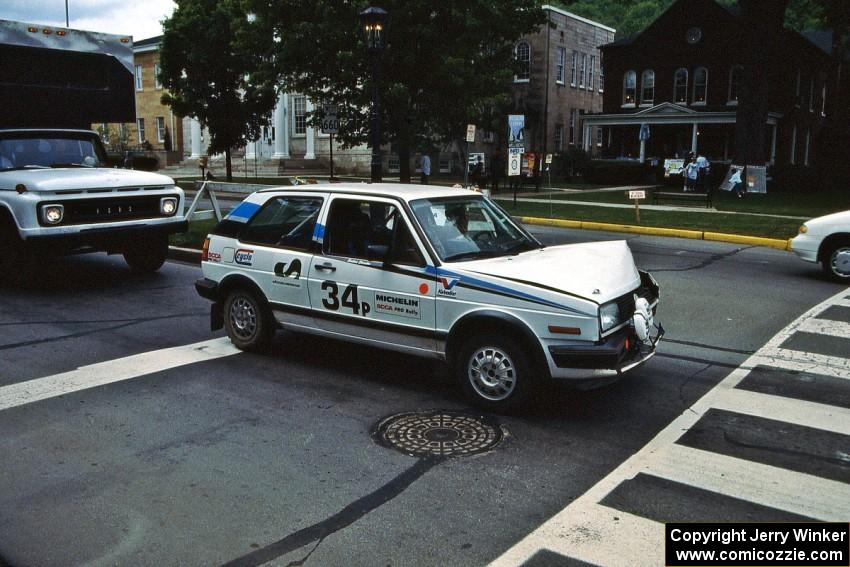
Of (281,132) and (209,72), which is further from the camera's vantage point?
(281,132)

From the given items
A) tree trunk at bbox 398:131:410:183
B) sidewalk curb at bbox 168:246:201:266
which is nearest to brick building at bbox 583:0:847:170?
tree trunk at bbox 398:131:410:183

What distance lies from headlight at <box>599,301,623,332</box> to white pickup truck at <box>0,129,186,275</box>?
7.49 m

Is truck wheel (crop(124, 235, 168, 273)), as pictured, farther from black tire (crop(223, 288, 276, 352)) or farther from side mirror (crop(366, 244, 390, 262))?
side mirror (crop(366, 244, 390, 262))

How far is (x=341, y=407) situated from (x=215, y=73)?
33168 millimetres

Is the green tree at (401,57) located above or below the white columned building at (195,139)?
above

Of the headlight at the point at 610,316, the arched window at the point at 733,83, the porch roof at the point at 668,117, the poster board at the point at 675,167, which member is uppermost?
Result: the arched window at the point at 733,83

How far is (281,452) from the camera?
17.2ft

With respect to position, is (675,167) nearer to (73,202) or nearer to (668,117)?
(668,117)

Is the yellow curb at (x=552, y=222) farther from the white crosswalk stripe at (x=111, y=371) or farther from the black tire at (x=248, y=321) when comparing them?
the black tire at (x=248, y=321)

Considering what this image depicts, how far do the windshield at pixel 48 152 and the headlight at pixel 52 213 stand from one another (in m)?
1.30

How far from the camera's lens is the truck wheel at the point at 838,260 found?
37.6ft

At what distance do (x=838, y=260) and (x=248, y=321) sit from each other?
873 cm

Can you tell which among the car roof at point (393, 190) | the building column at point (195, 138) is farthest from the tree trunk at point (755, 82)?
the building column at point (195, 138)

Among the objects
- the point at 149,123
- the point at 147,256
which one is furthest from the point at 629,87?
the point at 147,256
